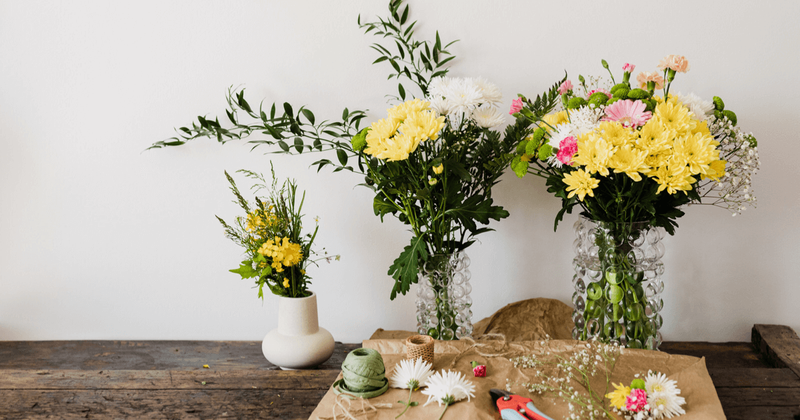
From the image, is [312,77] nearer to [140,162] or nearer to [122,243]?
[140,162]

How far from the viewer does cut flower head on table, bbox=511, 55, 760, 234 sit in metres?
0.89

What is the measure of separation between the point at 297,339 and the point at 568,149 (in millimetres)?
666

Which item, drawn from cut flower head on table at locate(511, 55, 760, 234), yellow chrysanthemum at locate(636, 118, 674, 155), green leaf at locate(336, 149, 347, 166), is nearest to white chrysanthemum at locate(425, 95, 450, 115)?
cut flower head on table at locate(511, 55, 760, 234)

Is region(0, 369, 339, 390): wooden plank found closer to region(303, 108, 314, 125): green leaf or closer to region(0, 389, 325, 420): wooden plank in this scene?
region(0, 389, 325, 420): wooden plank

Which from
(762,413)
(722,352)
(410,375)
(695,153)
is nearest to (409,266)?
(410,375)

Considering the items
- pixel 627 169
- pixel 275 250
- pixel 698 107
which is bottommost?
pixel 275 250

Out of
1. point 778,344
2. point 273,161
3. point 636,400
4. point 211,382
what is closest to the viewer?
point 636,400

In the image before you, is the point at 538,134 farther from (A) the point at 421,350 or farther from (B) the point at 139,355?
(B) the point at 139,355

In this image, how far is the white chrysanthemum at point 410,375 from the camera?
0.93m

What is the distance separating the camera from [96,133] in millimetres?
1337

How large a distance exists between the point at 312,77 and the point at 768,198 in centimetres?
113

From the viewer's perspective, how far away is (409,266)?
1084 millimetres

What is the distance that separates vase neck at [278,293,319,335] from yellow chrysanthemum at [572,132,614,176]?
612 mm

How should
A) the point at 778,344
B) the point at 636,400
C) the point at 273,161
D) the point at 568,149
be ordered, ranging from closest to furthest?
the point at 636,400 → the point at 568,149 → the point at 778,344 → the point at 273,161
